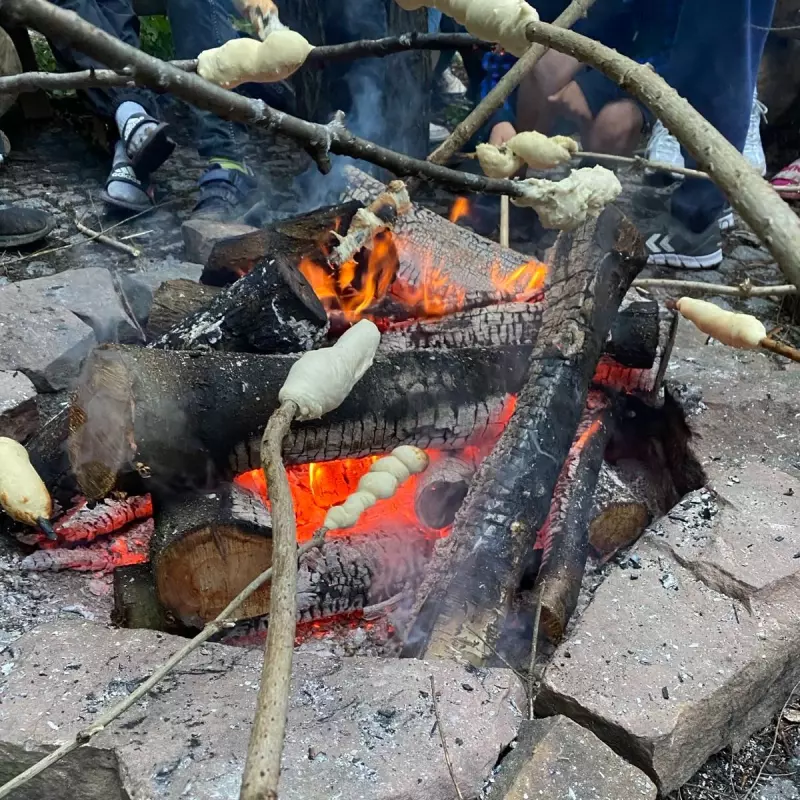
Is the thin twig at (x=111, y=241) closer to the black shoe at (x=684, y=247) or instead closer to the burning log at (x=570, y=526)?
the burning log at (x=570, y=526)

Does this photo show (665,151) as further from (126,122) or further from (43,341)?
(43,341)

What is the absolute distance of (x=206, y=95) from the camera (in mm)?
1311

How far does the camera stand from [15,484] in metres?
2.30

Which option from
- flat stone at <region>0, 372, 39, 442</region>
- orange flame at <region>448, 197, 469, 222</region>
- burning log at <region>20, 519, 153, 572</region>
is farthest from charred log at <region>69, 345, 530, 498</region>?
orange flame at <region>448, 197, 469, 222</region>

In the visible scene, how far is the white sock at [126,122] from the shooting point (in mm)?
5336

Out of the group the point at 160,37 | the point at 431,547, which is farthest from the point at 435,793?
the point at 160,37

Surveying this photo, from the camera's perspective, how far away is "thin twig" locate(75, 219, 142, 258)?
4.57 metres

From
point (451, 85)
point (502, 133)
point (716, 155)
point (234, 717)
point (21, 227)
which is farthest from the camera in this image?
point (451, 85)

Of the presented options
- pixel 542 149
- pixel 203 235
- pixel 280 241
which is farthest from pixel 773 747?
pixel 203 235

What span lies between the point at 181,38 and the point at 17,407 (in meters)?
3.70

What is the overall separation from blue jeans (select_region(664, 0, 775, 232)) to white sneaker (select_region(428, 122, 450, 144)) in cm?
241

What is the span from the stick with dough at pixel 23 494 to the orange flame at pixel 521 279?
2.04 m

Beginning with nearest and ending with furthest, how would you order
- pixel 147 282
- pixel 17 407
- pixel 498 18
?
pixel 498 18 < pixel 17 407 < pixel 147 282

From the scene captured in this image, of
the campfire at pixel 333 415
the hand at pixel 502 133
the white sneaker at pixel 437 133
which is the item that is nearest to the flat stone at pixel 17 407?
the campfire at pixel 333 415
